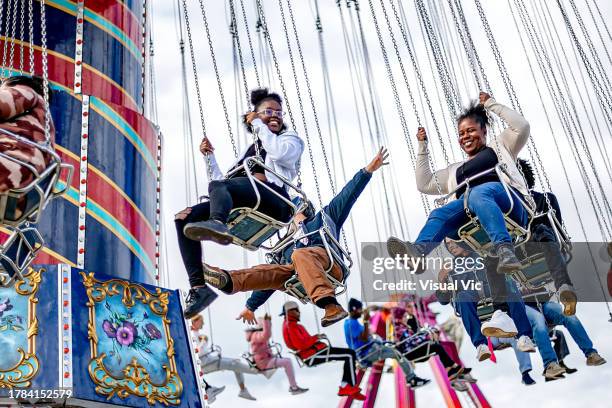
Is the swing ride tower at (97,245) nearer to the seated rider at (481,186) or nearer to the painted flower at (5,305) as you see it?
the painted flower at (5,305)

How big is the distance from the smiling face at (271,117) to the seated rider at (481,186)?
149 cm

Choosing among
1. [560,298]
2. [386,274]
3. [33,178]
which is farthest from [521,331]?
[33,178]

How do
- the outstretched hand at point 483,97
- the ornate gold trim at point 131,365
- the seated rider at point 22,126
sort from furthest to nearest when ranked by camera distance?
the outstretched hand at point 483,97, the ornate gold trim at point 131,365, the seated rider at point 22,126

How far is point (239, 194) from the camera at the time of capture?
398 inches

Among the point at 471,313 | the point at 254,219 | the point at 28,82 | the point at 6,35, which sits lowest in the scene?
the point at 471,313

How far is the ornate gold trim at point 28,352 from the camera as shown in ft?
33.2

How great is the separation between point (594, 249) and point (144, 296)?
4.59m

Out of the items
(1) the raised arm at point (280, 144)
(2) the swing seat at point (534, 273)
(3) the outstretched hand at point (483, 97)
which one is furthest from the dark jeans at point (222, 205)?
(2) the swing seat at point (534, 273)

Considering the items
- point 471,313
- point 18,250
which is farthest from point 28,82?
point 471,313

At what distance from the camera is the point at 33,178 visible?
8.04 metres

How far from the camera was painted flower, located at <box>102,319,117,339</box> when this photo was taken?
10.9 meters

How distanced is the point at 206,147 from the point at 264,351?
19.7 feet

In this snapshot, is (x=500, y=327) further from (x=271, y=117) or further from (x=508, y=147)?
(x=271, y=117)

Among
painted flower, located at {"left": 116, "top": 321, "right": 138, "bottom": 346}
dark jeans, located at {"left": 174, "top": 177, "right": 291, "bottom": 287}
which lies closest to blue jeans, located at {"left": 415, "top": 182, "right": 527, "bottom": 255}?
dark jeans, located at {"left": 174, "top": 177, "right": 291, "bottom": 287}
